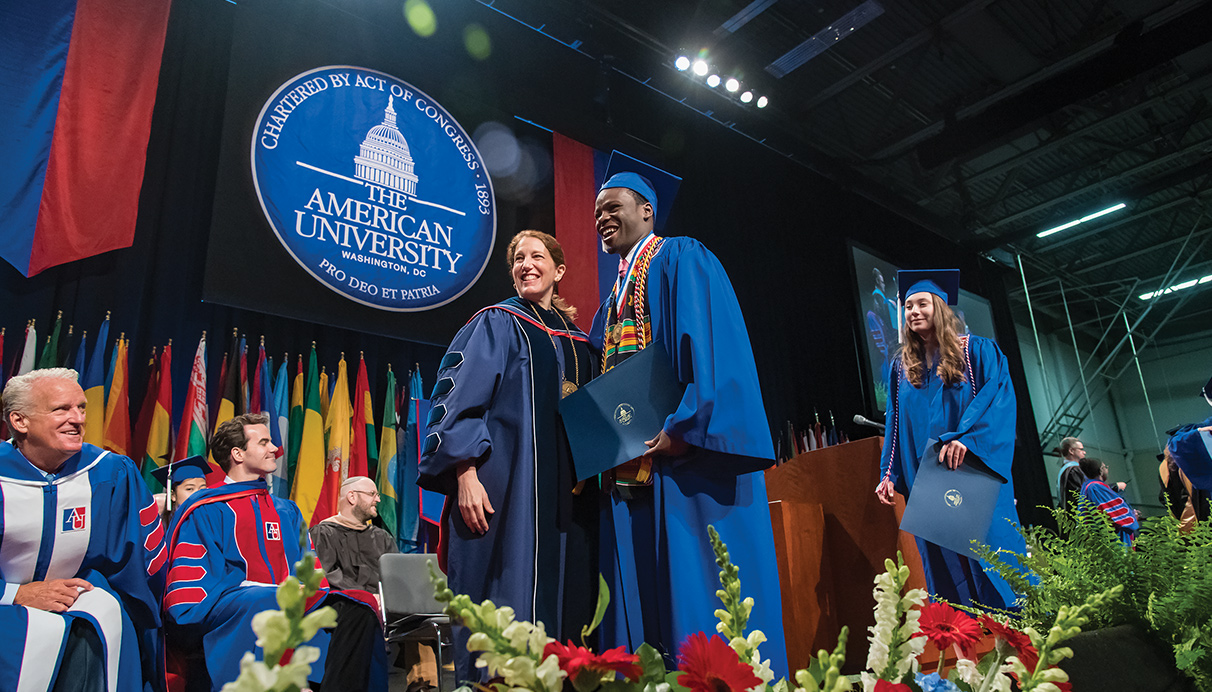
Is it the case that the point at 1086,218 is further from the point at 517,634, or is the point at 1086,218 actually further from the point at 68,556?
the point at 517,634

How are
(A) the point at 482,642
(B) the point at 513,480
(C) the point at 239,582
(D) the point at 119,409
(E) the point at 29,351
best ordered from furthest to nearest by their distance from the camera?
(D) the point at 119,409, (E) the point at 29,351, (C) the point at 239,582, (B) the point at 513,480, (A) the point at 482,642

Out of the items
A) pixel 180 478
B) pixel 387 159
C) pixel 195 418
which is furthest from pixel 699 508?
pixel 387 159

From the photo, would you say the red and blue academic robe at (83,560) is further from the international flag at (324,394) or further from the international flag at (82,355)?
the international flag at (324,394)

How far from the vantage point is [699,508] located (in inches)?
69.4

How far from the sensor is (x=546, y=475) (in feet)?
6.30

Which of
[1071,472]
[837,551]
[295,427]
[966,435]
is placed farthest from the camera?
[1071,472]

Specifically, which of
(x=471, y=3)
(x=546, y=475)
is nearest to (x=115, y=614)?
(x=546, y=475)

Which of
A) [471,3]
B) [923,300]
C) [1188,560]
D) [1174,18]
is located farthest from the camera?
[1174,18]

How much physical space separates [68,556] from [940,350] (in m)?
2.98

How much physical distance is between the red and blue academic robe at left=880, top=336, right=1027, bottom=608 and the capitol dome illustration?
341 cm

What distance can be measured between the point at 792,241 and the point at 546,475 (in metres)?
6.88

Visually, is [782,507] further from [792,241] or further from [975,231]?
[975,231]

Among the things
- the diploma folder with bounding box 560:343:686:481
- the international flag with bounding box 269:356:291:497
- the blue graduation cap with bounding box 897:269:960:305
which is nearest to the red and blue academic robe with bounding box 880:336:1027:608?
the blue graduation cap with bounding box 897:269:960:305

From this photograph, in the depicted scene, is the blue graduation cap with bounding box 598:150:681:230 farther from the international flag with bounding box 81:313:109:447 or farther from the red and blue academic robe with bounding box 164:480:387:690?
the international flag with bounding box 81:313:109:447
